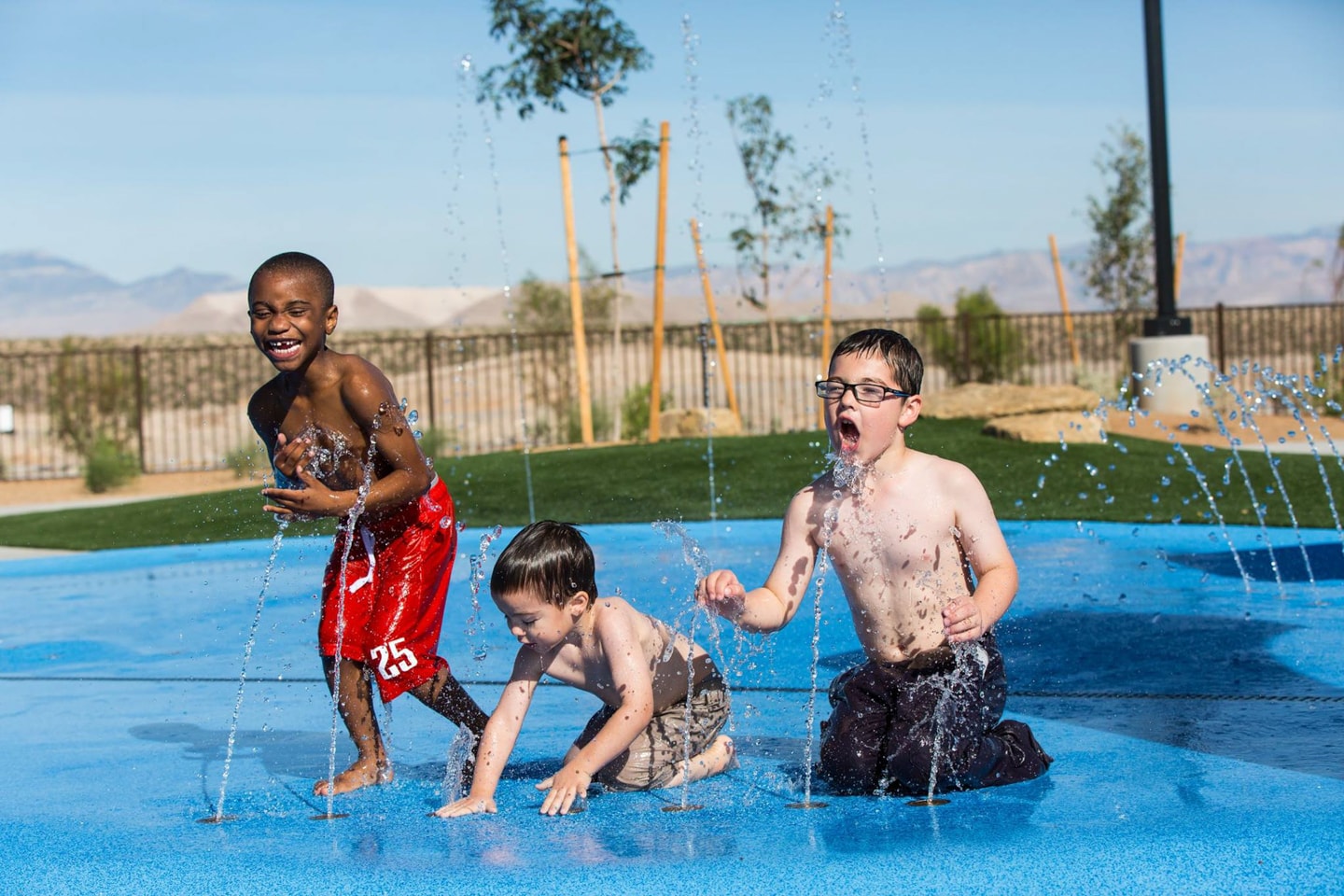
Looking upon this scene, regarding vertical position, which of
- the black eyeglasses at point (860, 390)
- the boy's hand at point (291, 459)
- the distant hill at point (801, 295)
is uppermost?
the distant hill at point (801, 295)

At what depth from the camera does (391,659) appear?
11.4 feet

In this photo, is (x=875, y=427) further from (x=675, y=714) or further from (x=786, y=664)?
(x=786, y=664)

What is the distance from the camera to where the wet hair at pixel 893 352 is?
314cm

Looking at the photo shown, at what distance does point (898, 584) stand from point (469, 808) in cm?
107

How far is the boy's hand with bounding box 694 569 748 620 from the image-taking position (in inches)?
117

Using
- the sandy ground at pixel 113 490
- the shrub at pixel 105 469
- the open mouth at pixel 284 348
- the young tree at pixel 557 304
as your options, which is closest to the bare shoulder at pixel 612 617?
the open mouth at pixel 284 348

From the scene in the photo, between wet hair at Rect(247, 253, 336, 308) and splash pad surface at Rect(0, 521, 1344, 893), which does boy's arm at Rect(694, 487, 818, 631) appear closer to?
Result: splash pad surface at Rect(0, 521, 1344, 893)

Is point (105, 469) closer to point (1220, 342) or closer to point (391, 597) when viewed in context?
point (391, 597)

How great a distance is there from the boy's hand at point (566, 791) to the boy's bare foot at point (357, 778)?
580 mm

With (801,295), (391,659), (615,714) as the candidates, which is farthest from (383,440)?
(801,295)

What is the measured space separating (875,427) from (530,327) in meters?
29.1

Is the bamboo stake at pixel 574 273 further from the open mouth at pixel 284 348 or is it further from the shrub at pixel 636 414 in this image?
the open mouth at pixel 284 348

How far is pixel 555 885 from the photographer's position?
2549mm

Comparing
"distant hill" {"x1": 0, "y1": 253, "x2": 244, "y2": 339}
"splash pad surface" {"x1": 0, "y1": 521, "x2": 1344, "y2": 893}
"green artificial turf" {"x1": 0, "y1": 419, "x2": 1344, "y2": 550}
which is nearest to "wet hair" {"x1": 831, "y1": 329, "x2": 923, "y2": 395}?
"splash pad surface" {"x1": 0, "y1": 521, "x2": 1344, "y2": 893}
